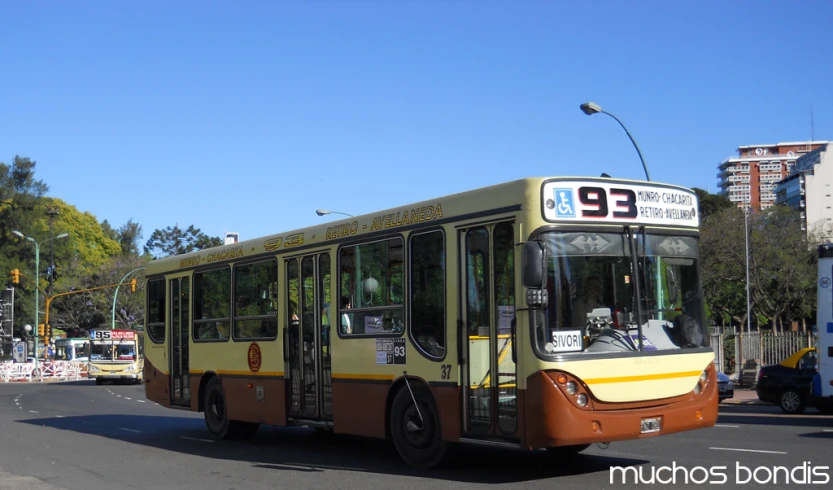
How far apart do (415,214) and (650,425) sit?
3649 millimetres

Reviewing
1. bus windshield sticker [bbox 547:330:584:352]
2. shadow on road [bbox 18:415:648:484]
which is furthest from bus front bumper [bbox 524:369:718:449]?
shadow on road [bbox 18:415:648:484]

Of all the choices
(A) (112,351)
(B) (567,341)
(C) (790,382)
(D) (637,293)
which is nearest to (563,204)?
(D) (637,293)

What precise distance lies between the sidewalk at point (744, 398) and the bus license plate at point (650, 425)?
1719cm

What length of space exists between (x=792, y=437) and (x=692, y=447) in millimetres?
2396

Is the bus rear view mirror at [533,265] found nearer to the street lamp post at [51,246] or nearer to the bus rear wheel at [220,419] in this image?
the bus rear wheel at [220,419]

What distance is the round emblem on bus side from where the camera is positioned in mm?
14719

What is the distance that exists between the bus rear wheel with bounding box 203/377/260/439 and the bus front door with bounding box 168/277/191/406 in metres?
0.78

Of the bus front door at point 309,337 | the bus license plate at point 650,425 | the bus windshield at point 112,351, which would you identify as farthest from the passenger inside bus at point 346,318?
the bus windshield at point 112,351

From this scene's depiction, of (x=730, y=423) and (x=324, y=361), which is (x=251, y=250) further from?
(x=730, y=423)

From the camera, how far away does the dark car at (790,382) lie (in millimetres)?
21672

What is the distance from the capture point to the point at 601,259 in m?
9.96

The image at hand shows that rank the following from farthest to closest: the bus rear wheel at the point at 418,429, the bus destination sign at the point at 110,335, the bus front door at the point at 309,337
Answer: the bus destination sign at the point at 110,335 < the bus front door at the point at 309,337 < the bus rear wheel at the point at 418,429

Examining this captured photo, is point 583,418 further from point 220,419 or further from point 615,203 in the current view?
point 220,419

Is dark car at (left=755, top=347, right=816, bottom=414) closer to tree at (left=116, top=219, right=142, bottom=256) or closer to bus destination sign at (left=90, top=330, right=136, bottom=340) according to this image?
bus destination sign at (left=90, top=330, right=136, bottom=340)
